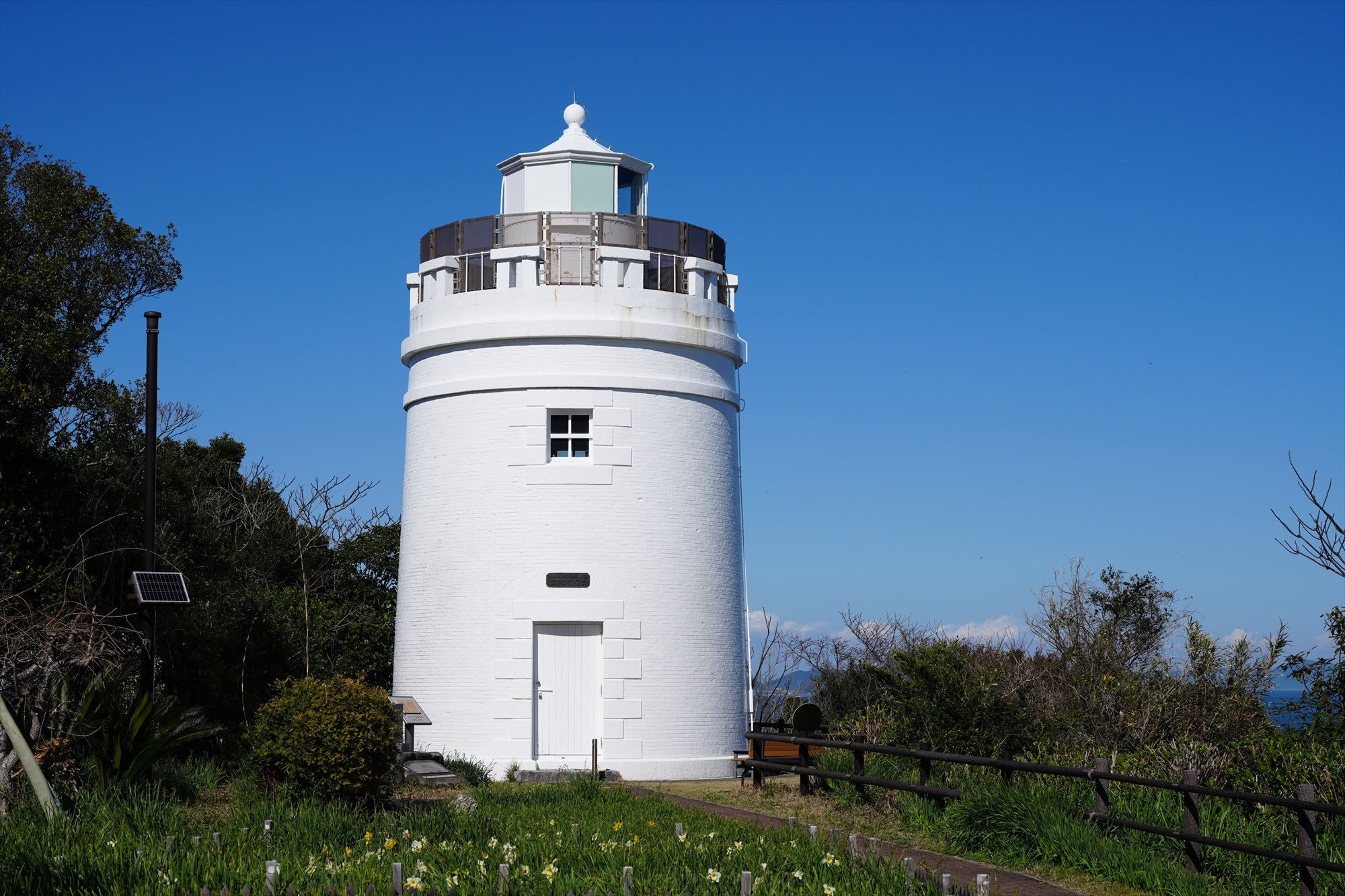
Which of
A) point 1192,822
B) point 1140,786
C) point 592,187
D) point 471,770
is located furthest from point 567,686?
point 1192,822

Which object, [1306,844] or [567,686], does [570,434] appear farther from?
[1306,844]

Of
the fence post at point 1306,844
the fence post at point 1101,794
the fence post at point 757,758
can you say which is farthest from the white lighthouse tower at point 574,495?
the fence post at point 1306,844

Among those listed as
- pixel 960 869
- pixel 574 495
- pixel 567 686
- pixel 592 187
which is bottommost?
pixel 960 869

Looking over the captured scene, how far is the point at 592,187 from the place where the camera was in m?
21.3

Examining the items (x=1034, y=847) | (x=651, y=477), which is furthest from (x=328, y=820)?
(x=651, y=477)

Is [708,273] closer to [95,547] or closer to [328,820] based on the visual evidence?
[95,547]

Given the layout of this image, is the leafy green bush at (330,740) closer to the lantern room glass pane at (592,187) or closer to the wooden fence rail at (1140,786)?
the wooden fence rail at (1140,786)

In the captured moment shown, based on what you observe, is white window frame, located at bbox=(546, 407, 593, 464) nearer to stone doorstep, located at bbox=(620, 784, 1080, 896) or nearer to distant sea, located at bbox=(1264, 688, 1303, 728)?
stone doorstep, located at bbox=(620, 784, 1080, 896)

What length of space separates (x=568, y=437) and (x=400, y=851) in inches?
418

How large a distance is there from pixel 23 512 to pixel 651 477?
27.8ft

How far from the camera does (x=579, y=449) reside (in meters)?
20.3

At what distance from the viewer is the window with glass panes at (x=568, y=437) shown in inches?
797

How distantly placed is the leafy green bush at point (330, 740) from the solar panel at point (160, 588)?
66.7 inches

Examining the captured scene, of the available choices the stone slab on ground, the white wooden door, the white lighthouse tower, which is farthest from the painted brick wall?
the stone slab on ground
